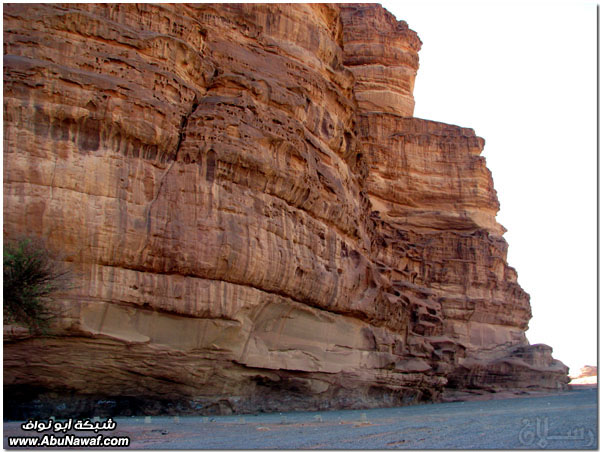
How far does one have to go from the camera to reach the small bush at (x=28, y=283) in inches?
588

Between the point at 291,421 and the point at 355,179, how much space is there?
16.1 metres

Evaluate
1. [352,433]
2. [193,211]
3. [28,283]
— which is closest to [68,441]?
[28,283]

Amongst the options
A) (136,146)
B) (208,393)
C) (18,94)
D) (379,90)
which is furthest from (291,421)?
(379,90)

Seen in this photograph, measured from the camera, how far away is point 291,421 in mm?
19844

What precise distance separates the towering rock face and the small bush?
1473 mm

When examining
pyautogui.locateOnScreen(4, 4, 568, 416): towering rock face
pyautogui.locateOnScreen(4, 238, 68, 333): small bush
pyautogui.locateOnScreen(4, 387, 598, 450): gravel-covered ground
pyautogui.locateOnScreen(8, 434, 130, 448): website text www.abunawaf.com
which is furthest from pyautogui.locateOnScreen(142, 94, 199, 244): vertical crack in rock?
pyautogui.locateOnScreen(8, 434, 130, 448): website text www.abunawaf.com

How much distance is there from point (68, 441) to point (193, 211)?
27.5ft

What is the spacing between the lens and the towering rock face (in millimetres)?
18359

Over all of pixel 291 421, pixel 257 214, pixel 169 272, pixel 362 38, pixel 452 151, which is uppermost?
pixel 362 38

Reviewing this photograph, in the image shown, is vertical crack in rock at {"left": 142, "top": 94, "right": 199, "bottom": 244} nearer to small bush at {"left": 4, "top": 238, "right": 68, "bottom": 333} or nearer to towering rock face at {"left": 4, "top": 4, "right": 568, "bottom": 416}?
towering rock face at {"left": 4, "top": 4, "right": 568, "bottom": 416}

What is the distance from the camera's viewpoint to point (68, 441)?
13734mm

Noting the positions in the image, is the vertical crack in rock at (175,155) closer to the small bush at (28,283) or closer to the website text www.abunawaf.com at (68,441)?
the small bush at (28,283)

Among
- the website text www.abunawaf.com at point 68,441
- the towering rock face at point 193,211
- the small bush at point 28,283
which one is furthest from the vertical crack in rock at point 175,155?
the website text www.abunawaf.com at point 68,441

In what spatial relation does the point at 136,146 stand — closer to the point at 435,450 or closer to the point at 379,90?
the point at 435,450
